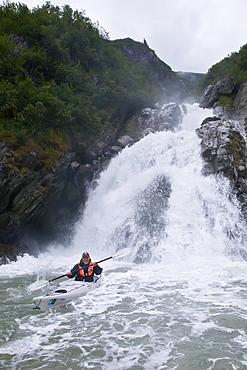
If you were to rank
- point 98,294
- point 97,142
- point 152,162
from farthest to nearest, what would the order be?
point 97,142 → point 152,162 → point 98,294

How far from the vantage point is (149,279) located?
33.9 feet

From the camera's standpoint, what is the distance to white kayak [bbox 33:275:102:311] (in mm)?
7204

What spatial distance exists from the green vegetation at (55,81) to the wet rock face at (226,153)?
7.42m

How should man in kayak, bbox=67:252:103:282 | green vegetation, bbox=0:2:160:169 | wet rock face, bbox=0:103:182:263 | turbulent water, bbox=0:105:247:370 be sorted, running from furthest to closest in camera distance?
green vegetation, bbox=0:2:160:169 < wet rock face, bbox=0:103:182:263 < man in kayak, bbox=67:252:103:282 < turbulent water, bbox=0:105:247:370

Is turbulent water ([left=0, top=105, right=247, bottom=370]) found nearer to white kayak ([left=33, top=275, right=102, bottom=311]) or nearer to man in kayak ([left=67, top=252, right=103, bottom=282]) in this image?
white kayak ([left=33, top=275, right=102, bottom=311])

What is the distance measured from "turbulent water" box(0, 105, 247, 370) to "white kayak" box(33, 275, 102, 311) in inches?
11.3

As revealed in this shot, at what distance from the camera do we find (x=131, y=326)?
658 centimetres

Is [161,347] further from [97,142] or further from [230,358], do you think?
[97,142]

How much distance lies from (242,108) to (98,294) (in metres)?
20.2

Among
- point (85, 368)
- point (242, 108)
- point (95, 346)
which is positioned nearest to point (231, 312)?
point (95, 346)

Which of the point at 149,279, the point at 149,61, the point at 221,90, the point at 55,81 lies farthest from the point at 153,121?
the point at 149,61

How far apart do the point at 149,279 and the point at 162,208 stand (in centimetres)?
570

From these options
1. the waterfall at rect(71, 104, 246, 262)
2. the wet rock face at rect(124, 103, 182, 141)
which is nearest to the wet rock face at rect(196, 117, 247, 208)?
the waterfall at rect(71, 104, 246, 262)

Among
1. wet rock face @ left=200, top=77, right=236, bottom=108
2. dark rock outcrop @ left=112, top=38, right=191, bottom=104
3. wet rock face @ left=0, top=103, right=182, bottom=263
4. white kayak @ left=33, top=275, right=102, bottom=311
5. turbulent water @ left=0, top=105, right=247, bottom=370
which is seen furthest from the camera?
dark rock outcrop @ left=112, top=38, right=191, bottom=104
